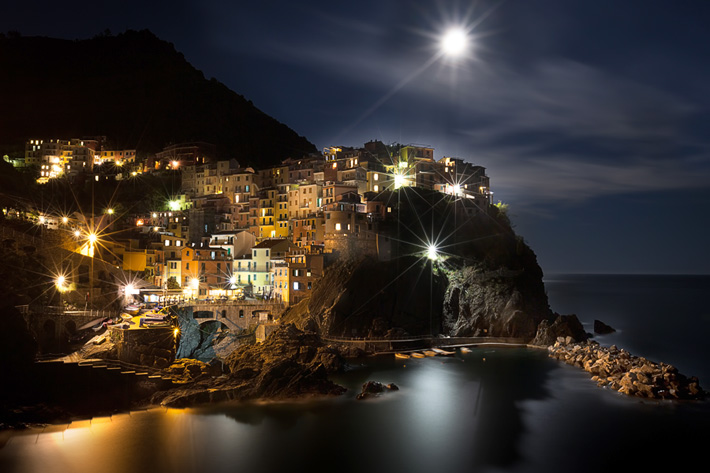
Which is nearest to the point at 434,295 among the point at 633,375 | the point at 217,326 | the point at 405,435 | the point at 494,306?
the point at 494,306

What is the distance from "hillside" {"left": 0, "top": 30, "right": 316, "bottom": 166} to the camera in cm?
8688

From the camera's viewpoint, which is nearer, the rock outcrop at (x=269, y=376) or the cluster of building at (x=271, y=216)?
the rock outcrop at (x=269, y=376)

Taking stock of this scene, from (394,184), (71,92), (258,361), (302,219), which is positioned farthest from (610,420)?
(71,92)

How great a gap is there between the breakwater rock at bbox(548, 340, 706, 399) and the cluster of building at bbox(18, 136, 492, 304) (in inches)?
711

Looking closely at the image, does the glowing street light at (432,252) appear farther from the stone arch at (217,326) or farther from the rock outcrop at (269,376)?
the stone arch at (217,326)

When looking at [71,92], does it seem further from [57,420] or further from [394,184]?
[57,420]

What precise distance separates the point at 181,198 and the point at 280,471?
155ft

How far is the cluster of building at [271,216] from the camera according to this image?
1775 inches

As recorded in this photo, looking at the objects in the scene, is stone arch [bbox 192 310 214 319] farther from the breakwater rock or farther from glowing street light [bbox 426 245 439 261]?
the breakwater rock

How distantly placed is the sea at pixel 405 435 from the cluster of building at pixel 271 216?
1502 cm

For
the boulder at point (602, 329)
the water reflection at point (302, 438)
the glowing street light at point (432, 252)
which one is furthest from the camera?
the boulder at point (602, 329)

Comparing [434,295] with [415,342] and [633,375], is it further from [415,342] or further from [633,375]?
[633,375]

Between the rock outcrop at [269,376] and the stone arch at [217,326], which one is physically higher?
the stone arch at [217,326]

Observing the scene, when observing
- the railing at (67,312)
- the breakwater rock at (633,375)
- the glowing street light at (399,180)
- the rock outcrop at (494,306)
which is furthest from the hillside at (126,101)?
the breakwater rock at (633,375)
